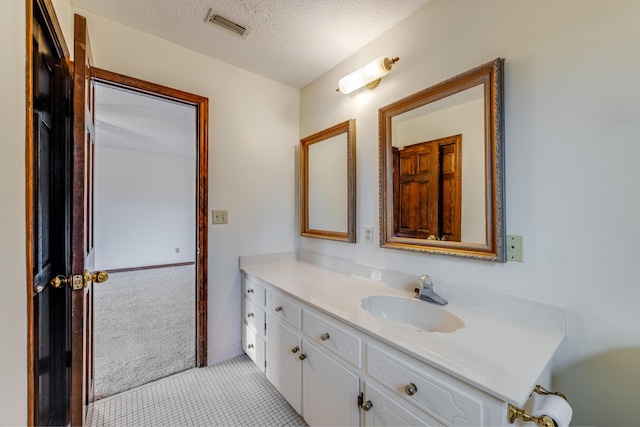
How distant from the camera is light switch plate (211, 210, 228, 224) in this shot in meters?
2.05

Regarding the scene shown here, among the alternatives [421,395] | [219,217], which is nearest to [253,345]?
[219,217]

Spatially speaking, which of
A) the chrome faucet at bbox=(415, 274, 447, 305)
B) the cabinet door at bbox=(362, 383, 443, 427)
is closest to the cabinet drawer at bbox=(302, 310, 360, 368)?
the cabinet door at bbox=(362, 383, 443, 427)

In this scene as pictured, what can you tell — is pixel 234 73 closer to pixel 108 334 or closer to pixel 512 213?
pixel 512 213

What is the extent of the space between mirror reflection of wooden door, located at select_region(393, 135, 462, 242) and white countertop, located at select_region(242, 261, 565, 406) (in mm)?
383

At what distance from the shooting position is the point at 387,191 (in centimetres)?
168

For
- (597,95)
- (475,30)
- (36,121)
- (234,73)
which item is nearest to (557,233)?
(597,95)

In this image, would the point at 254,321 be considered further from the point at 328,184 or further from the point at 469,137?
the point at 469,137

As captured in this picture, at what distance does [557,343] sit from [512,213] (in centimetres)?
51

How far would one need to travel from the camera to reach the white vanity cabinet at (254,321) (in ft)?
6.04

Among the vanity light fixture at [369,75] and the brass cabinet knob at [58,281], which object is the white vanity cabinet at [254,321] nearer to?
the brass cabinet knob at [58,281]

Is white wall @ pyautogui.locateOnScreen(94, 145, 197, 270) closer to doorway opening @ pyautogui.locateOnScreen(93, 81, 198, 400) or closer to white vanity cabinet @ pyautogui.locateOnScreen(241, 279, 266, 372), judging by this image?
doorway opening @ pyautogui.locateOnScreen(93, 81, 198, 400)

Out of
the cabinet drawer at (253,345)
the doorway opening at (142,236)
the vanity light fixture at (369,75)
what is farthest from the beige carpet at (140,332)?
the vanity light fixture at (369,75)

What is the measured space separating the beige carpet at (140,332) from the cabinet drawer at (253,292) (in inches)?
26.4

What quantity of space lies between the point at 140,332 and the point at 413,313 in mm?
2531
